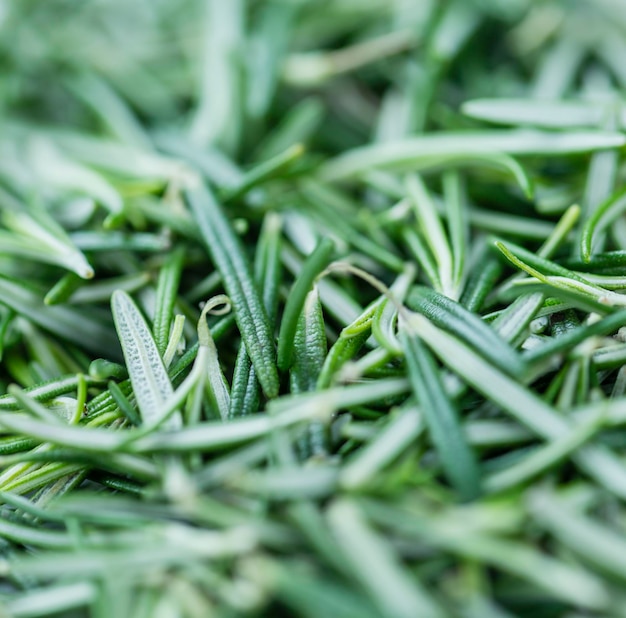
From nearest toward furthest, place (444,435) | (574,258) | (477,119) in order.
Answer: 1. (444,435)
2. (574,258)
3. (477,119)

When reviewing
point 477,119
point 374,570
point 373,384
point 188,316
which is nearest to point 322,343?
point 373,384

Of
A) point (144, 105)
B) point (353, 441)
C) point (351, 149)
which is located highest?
point (144, 105)

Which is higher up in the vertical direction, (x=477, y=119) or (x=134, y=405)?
(x=477, y=119)

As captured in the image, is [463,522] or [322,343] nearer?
[463,522]

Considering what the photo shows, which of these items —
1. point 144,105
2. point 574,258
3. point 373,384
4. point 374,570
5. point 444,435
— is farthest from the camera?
point 144,105

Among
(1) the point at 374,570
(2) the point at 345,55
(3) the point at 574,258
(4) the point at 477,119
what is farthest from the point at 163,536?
(2) the point at 345,55

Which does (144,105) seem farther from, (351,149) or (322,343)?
(322,343)
